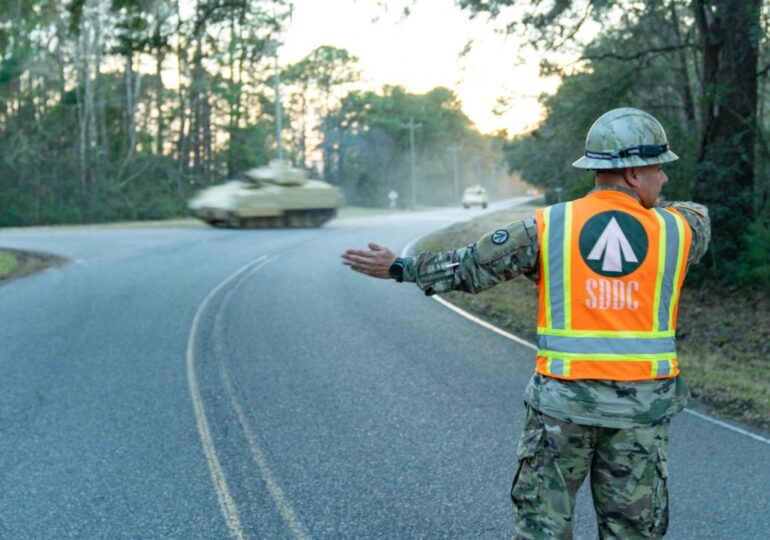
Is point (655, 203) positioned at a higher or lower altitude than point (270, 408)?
higher

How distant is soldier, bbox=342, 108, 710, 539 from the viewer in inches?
121

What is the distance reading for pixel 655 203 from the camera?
131 inches

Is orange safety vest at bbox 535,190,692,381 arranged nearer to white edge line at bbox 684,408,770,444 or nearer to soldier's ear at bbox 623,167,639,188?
soldier's ear at bbox 623,167,639,188

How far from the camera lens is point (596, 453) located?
316 cm

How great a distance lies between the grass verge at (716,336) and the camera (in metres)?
8.82

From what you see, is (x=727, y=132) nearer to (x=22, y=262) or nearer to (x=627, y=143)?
(x=627, y=143)

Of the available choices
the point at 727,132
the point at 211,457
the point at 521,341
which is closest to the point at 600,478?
the point at 211,457

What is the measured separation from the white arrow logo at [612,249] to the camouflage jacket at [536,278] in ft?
0.59

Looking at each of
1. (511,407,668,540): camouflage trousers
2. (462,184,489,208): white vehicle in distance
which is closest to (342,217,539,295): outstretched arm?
(511,407,668,540): camouflage trousers

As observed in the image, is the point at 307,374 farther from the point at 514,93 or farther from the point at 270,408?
the point at 514,93

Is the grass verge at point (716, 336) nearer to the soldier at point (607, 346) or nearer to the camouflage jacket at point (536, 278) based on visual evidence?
the camouflage jacket at point (536, 278)

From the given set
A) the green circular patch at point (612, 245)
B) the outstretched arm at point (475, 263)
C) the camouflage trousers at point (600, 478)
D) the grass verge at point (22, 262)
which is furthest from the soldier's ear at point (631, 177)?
the grass verge at point (22, 262)

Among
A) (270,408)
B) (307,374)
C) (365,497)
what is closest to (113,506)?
(365,497)

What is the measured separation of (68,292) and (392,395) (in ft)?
30.4
